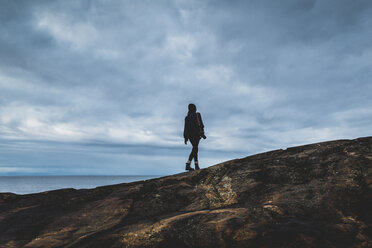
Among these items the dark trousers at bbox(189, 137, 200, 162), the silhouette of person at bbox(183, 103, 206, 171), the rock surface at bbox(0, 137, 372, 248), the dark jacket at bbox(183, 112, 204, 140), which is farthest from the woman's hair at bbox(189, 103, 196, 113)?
the rock surface at bbox(0, 137, 372, 248)

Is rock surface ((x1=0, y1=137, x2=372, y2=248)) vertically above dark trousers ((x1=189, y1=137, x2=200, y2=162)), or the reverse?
dark trousers ((x1=189, y1=137, x2=200, y2=162))

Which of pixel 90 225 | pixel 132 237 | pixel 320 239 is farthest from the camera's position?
pixel 90 225

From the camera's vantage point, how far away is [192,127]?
Result: 13.8 meters

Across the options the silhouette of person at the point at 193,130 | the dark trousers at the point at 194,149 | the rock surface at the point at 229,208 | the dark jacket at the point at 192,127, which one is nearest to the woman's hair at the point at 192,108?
the silhouette of person at the point at 193,130

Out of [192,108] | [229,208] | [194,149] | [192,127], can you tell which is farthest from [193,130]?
[229,208]

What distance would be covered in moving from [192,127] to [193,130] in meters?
0.21

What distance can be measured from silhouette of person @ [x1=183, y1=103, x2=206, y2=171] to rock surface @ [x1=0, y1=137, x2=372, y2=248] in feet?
13.4

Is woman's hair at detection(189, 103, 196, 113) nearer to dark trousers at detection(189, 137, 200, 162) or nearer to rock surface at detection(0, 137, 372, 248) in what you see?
dark trousers at detection(189, 137, 200, 162)

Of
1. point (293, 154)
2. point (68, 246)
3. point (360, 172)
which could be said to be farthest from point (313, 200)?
point (68, 246)

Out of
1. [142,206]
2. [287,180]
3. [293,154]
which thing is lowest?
[142,206]

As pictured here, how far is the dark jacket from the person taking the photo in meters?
13.6

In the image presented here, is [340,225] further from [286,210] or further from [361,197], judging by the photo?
[361,197]

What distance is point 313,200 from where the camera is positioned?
5582mm

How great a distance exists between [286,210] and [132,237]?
3.77m
